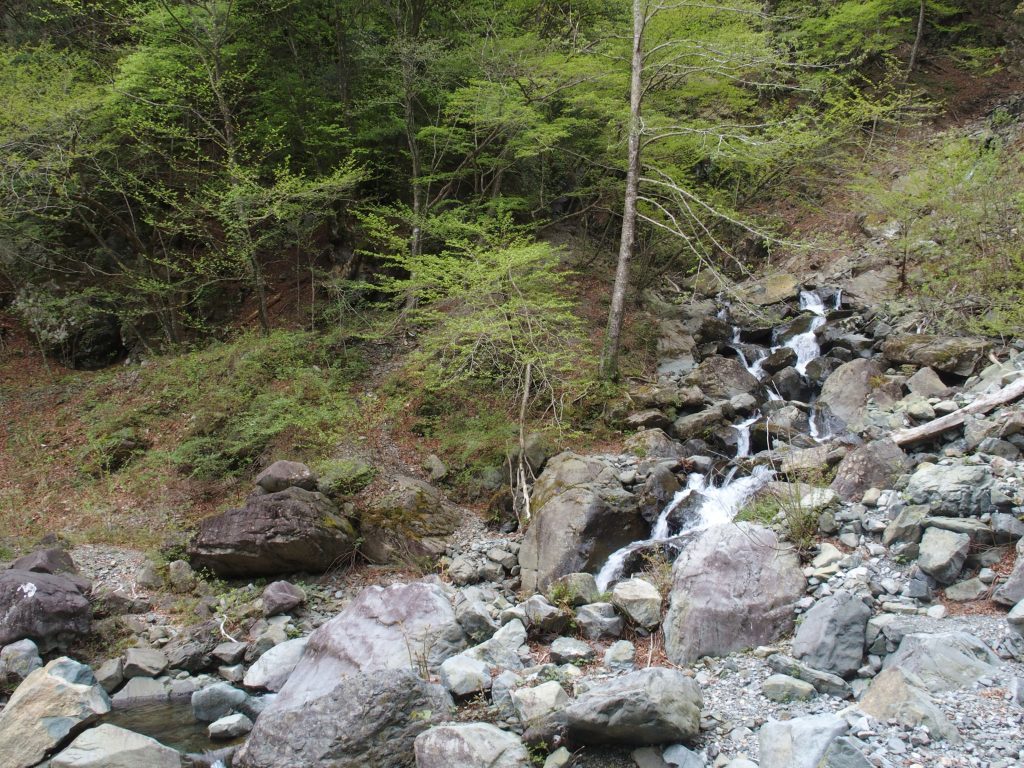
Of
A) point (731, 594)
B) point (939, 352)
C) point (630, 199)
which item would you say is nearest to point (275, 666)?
point (731, 594)

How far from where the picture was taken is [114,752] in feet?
15.5

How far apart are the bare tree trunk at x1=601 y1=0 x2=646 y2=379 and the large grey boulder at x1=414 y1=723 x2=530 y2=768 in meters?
7.44

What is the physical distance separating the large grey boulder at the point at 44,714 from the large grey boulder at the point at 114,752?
1.15ft

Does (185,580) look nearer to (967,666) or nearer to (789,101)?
(967,666)

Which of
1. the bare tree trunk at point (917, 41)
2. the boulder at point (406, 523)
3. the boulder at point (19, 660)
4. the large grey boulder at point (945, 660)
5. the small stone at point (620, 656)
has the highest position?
the bare tree trunk at point (917, 41)

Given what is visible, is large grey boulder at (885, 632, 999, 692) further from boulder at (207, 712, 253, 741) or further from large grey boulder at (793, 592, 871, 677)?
boulder at (207, 712, 253, 741)

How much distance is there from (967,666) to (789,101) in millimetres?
19481

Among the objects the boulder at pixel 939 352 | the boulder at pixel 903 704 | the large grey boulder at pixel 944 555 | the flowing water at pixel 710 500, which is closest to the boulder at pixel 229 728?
the flowing water at pixel 710 500

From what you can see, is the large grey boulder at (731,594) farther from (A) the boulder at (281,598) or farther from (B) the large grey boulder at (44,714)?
(B) the large grey boulder at (44,714)

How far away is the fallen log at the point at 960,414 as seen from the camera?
674cm

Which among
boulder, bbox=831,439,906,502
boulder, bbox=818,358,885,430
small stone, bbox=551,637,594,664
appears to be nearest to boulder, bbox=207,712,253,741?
small stone, bbox=551,637,594,664

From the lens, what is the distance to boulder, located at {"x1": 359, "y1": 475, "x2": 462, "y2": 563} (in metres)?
8.66

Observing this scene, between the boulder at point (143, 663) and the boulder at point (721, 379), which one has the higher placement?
the boulder at point (721, 379)

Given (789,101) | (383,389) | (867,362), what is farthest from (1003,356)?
(789,101)
